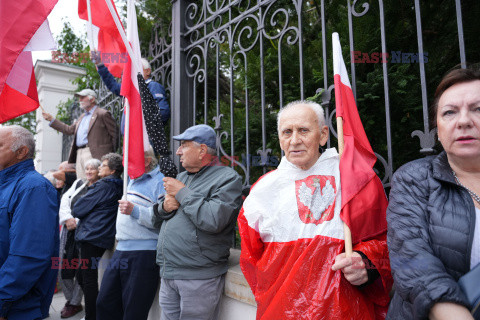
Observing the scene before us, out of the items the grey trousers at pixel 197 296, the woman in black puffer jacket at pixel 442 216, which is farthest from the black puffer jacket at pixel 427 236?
the grey trousers at pixel 197 296

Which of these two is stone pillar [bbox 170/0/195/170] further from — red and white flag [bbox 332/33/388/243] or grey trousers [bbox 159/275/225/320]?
red and white flag [bbox 332/33/388/243]

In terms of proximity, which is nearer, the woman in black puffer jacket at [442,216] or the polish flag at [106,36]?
the woman in black puffer jacket at [442,216]

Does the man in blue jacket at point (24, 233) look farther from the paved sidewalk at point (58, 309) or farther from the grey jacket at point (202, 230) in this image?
the paved sidewalk at point (58, 309)

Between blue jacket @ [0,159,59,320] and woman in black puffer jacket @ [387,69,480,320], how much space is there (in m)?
2.15

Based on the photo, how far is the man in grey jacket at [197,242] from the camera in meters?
2.37

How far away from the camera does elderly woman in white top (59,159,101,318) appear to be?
431 centimetres

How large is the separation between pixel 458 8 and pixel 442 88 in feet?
2.04

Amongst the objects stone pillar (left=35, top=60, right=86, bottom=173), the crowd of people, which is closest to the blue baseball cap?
the crowd of people

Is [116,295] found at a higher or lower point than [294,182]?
lower

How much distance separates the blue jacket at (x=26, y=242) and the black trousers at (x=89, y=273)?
1285mm

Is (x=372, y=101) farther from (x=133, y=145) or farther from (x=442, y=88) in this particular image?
(x=133, y=145)

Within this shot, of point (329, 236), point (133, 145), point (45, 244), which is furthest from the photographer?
point (133, 145)

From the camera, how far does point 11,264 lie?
2.18m

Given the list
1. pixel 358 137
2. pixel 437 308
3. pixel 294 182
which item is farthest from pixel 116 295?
pixel 437 308
